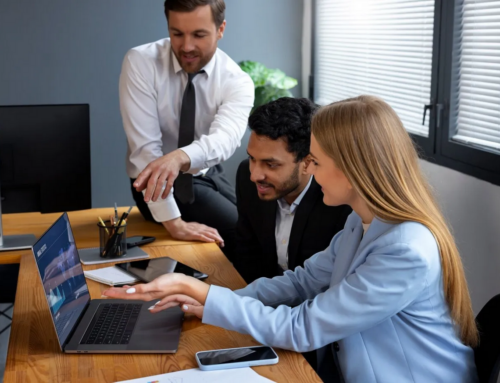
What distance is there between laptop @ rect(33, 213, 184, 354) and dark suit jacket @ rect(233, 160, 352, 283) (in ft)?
1.82

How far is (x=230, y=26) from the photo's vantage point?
13.6ft

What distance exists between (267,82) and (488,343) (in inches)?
114

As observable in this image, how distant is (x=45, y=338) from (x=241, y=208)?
96cm

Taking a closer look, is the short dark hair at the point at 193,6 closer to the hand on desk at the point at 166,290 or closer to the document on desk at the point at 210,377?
the hand on desk at the point at 166,290

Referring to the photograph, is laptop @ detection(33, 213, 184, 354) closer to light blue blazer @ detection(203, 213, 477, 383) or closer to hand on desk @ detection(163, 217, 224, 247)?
light blue blazer @ detection(203, 213, 477, 383)

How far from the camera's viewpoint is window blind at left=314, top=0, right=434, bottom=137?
2.89 m

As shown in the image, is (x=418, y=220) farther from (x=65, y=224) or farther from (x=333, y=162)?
(x=65, y=224)

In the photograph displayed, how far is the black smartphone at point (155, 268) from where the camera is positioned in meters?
1.82

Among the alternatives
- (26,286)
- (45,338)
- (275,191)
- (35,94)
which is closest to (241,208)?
(275,191)

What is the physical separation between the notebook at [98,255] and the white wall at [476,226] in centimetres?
105

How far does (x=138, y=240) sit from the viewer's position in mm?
2188

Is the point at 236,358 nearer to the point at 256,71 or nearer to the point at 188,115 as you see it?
the point at 188,115

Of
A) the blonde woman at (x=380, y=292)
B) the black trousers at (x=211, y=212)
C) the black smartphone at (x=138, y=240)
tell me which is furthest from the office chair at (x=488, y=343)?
the black trousers at (x=211, y=212)

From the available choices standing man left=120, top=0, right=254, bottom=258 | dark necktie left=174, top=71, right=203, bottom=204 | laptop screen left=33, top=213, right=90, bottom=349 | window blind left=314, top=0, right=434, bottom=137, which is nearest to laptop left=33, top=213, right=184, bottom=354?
laptop screen left=33, top=213, right=90, bottom=349
